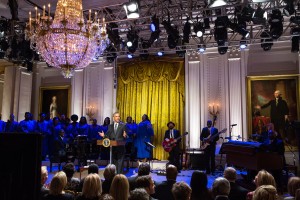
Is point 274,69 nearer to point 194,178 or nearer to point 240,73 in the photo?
point 240,73

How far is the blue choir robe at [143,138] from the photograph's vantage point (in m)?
11.7

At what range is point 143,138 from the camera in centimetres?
1179

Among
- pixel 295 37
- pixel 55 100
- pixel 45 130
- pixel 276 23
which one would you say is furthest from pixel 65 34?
pixel 55 100

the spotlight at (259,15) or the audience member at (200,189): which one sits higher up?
the spotlight at (259,15)

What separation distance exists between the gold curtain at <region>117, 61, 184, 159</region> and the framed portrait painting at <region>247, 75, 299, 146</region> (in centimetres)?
284

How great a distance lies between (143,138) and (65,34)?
6.11 m

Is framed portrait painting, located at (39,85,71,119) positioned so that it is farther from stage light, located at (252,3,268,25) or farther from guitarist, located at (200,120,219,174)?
stage light, located at (252,3,268,25)

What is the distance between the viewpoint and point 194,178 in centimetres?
343

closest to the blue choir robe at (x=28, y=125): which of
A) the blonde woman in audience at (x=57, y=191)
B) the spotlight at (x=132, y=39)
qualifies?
the spotlight at (x=132, y=39)

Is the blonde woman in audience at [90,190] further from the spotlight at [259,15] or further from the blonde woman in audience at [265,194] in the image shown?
the spotlight at [259,15]

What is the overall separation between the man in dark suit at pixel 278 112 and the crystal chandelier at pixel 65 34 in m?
7.38

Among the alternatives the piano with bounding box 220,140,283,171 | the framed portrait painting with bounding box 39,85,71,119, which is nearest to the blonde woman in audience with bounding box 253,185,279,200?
the piano with bounding box 220,140,283,171

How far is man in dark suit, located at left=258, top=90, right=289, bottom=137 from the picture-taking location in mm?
11227

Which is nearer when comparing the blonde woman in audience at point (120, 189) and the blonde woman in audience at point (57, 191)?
the blonde woman in audience at point (120, 189)
